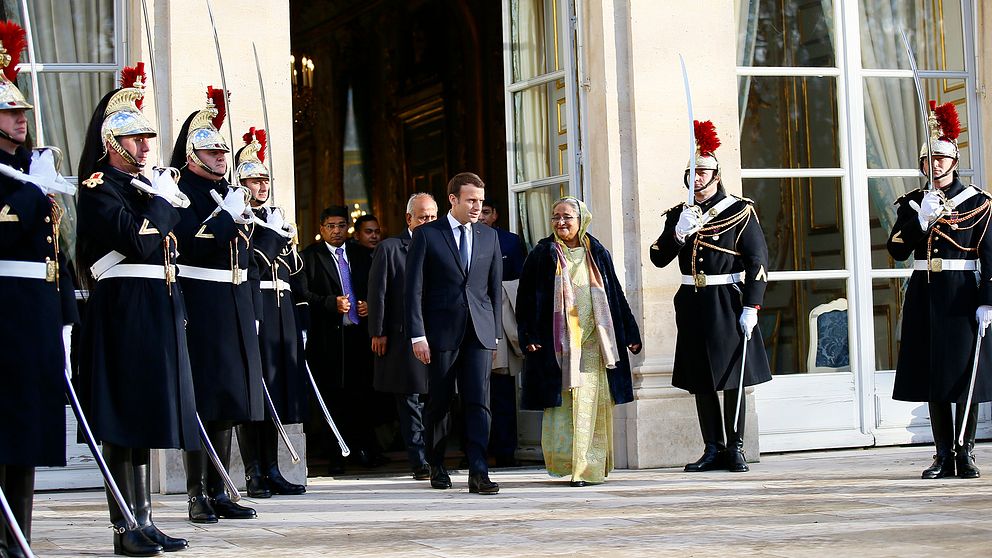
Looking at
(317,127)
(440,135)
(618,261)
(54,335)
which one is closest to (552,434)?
(618,261)

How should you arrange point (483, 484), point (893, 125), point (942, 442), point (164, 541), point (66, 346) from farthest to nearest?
point (893, 125), point (942, 442), point (483, 484), point (164, 541), point (66, 346)

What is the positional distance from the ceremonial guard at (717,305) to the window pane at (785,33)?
3.93 feet

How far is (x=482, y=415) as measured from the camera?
6941mm

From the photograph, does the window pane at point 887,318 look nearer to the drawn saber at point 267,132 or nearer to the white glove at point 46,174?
the drawn saber at point 267,132

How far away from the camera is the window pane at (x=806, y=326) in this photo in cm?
867

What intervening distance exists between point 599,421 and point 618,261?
3.64 ft

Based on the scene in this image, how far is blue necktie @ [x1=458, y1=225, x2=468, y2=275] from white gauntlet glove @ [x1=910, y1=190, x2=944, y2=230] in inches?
89.1

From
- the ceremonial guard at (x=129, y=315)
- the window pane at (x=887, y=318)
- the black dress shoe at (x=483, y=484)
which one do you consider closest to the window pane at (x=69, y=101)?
the ceremonial guard at (x=129, y=315)

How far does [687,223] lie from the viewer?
755 cm

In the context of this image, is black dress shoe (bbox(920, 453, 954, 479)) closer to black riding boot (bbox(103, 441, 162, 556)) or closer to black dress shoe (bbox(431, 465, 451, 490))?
black dress shoe (bbox(431, 465, 451, 490))

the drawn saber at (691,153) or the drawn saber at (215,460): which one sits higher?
the drawn saber at (691,153)

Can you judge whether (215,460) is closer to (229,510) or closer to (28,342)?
(229,510)

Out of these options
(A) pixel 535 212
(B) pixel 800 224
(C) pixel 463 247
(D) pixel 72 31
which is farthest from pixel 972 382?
(D) pixel 72 31

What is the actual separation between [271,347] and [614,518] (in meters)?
2.35
